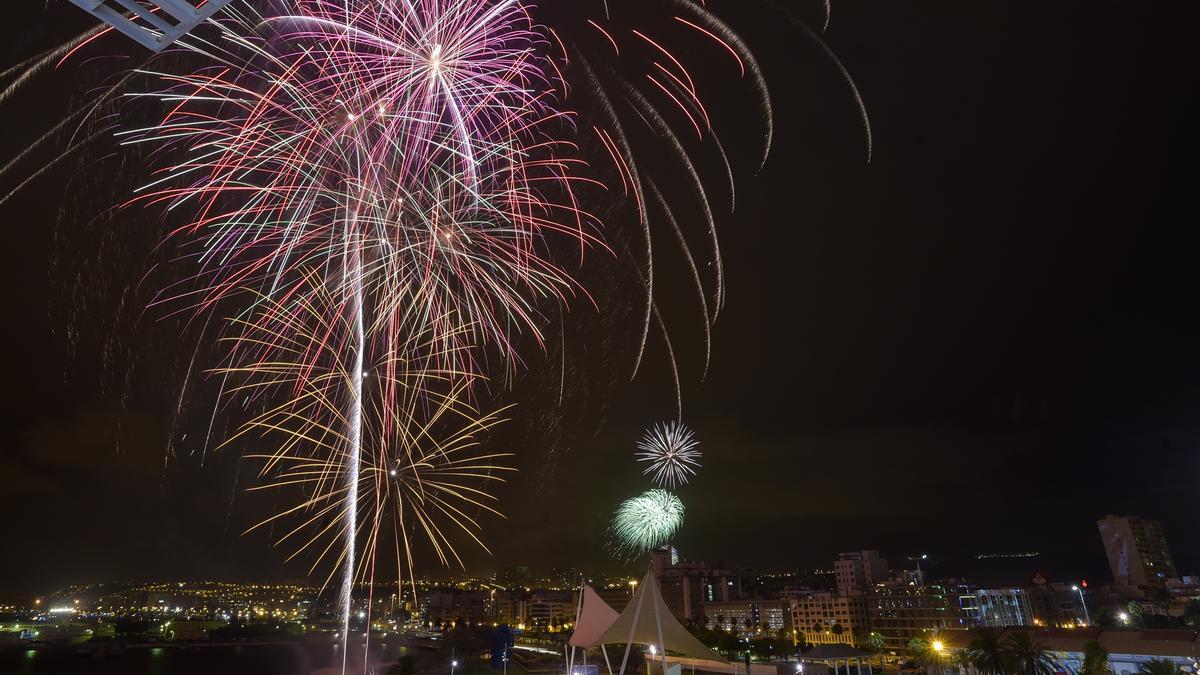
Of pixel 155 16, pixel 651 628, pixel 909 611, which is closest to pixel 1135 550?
pixel 909 611

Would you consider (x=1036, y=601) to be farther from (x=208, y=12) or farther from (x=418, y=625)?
(x=418, y=625)

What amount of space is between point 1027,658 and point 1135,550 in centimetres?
12748

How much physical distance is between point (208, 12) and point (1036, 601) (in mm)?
114337

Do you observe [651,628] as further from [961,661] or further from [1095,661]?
[961,661]

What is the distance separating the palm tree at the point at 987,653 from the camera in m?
21.3

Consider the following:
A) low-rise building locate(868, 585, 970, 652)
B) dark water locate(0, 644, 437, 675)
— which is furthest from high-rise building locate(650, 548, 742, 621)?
dark water locate(0, 644, 437, 675)

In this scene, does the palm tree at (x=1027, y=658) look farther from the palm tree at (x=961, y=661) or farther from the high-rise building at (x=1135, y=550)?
the high-rise building at (x=1135, y=550)

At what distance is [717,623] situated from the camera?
10944 centimetres

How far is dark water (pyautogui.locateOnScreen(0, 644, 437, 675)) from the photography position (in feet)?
220

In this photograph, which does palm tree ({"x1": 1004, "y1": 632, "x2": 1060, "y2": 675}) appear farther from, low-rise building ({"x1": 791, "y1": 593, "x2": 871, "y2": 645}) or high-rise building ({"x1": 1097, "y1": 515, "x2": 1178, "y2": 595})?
high-rise building ({"x1": 1097, "y1": 515, "x2": 1178, "y2": 595})

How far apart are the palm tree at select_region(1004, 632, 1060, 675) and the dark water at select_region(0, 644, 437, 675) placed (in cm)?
6010

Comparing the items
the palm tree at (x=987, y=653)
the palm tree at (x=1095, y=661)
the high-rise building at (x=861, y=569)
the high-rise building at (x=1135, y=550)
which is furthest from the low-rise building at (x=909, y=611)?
the palm tree at (x=1095, y=661)

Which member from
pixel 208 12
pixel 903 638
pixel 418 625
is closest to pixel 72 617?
pixel 418 625

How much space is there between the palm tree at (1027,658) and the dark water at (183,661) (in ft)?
197
